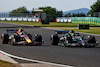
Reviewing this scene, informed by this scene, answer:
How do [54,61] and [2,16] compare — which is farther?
[2,16]

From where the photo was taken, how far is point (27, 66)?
8898 millimetres

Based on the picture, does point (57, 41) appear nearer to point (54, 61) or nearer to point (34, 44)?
point (34, 44)

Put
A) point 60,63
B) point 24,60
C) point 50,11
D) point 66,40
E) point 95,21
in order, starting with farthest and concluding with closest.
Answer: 1. point 50,11
2. point 95,21
3. point 66,40
4. point 24,60
5. point 60,63

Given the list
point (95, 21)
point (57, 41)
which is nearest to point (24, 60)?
point (57, 41)

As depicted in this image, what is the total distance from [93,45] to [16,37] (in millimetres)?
4303

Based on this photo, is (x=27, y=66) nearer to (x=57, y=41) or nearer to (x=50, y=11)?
(x=57, y=41)

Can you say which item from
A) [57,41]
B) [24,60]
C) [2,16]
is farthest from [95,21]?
[2,16]

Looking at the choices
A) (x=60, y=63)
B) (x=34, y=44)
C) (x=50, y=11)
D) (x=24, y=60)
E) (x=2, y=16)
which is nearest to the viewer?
(x=60, y=63)

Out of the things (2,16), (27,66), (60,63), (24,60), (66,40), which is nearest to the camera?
(27,66)

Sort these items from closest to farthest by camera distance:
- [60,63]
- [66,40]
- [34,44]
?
[60,63] → [66,40] → [34,44]

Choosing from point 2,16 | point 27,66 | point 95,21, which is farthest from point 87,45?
point 2,16

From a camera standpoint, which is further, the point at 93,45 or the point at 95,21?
the point at 95,21

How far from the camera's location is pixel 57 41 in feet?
53.1

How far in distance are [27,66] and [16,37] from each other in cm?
690
